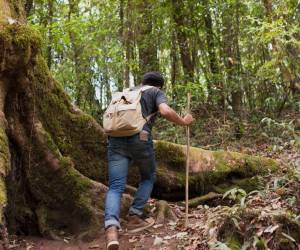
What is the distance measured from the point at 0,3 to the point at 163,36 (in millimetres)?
8668

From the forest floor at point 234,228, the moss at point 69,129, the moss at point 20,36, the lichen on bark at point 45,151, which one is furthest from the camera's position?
the moss at point 69,129

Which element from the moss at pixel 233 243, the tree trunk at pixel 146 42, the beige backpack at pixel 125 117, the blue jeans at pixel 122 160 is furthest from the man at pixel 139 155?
the tree trunk at pixel 146 42

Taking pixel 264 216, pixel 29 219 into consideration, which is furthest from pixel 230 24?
pixel 264 216

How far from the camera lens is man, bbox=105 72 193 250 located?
5941 mm

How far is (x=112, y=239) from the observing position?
5371mm

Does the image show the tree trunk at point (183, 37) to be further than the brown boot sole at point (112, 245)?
Yes

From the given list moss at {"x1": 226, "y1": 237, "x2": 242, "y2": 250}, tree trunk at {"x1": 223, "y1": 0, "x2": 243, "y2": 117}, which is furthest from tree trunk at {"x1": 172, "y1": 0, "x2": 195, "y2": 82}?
moss at {"x1": 226, "y1": 237, "x2": 242, "y2": 250}

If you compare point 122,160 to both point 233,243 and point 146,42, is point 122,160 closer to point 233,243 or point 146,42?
point 233,243

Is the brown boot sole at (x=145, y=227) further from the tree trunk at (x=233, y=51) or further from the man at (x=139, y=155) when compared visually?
the tree trunk at (x=233, y=51)

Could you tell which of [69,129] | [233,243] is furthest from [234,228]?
[69,129]

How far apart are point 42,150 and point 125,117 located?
1386 millimetres

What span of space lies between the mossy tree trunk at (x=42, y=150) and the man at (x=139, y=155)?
0.40 metres

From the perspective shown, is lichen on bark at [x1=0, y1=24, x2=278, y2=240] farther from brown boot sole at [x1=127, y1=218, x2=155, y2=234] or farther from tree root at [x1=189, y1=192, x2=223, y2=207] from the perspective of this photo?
tree root at [x1=189, y1=192, x2=223, y2=207]

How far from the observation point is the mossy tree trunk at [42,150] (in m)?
5.89
